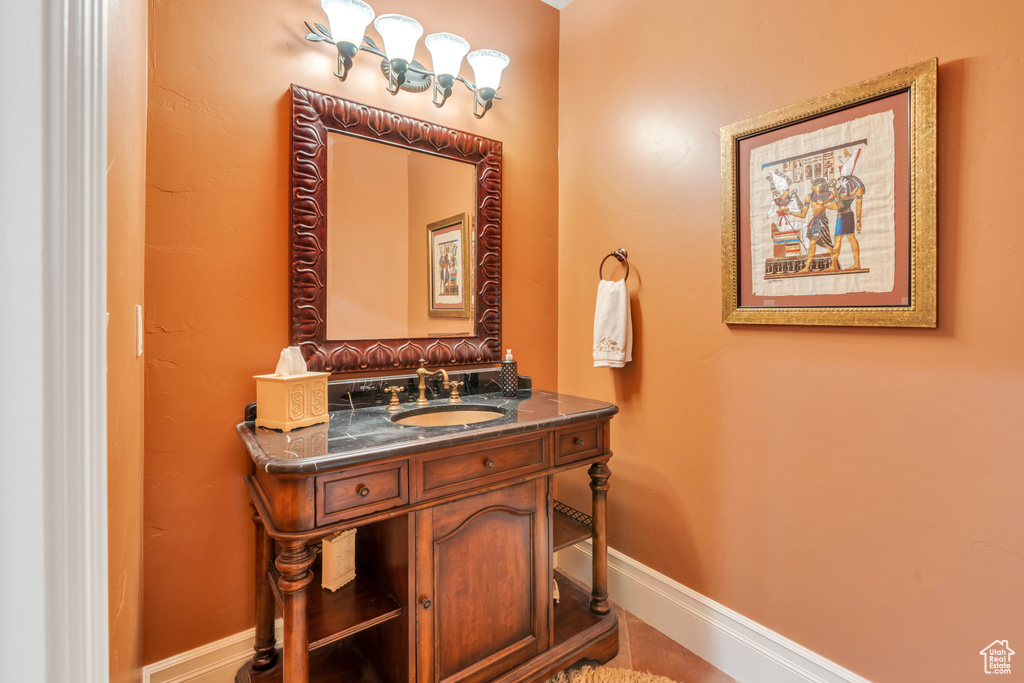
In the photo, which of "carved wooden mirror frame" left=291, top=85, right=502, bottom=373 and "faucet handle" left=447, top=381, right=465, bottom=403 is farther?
"faucet handle" left=447, top=381, right=465, bottom=403

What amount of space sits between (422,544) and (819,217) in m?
1.47

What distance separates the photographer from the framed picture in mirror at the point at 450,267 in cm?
190

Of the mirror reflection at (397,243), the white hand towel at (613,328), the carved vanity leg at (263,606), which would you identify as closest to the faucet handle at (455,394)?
the mirror reflection at (397,243)

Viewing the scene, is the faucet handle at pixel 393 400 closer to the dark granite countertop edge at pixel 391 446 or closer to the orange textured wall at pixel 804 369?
the dark granite countertop edge at pixel 391 446

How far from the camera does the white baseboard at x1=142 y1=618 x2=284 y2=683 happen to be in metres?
1.42

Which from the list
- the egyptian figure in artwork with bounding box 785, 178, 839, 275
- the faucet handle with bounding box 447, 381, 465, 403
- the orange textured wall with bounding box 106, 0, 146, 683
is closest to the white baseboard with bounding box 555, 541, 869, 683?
the faucet handle with bounding box 447, 381, 465, 403

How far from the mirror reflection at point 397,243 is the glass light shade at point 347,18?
0.30 m

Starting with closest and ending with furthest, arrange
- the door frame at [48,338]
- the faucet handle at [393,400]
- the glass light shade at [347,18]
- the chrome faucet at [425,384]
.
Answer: the door frame at [48,338], the glass light shade at [347,18], the faucet handle at [393,400], the chrome faucet at [425,384]

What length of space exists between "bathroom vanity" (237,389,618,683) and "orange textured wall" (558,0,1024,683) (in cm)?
41

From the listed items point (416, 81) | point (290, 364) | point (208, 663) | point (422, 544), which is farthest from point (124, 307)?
point (416, 81)

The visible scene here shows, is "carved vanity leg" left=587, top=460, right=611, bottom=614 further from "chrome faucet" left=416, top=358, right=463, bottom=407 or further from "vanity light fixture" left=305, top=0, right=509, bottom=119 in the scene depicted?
"vanity light fixture" left=305, top=0, right=509, bottom=119

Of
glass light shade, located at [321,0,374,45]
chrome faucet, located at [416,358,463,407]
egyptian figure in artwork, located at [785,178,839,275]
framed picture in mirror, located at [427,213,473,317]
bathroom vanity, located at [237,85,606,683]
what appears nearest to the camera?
bathroom vanity, located at [237,85,606,683]

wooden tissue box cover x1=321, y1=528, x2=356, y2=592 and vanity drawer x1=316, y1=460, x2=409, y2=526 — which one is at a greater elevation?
vanity drawer x1=316, y1=460, x2=409, y2=526

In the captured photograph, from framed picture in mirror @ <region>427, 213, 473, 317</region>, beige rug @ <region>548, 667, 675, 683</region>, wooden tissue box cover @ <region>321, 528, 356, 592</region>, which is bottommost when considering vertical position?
beige rug @ <region>548, 667, 675, 683</region>
